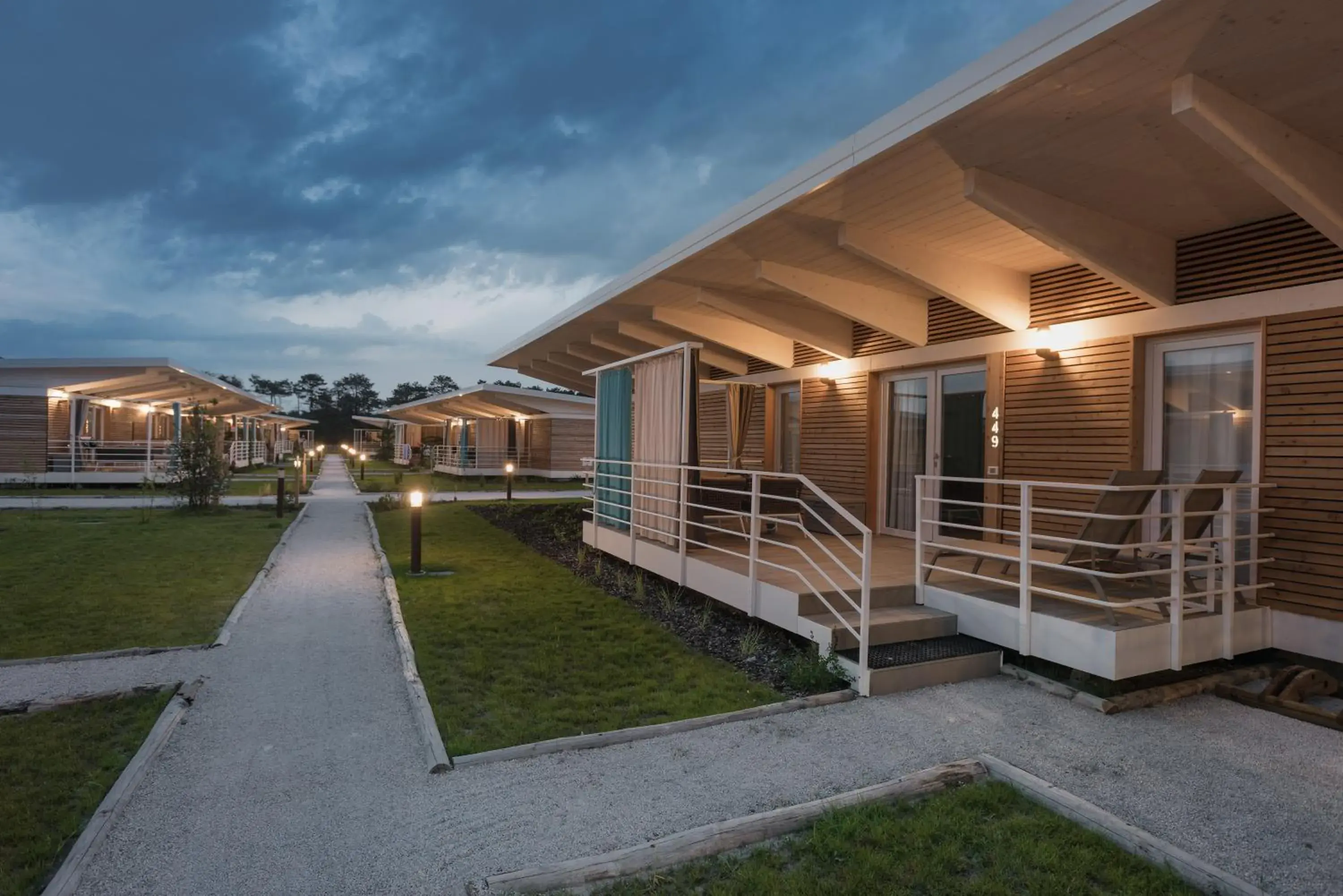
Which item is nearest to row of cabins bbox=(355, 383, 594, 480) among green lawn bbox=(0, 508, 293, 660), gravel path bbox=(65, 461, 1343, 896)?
green lawn bbox=(0, 508, 293, 660)

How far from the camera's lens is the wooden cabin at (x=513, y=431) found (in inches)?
1069

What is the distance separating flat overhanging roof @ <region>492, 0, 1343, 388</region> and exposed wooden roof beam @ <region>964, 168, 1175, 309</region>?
0.04ft

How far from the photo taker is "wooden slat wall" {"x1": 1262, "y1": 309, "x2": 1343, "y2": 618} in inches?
194

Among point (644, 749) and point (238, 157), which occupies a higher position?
point (238, 157)

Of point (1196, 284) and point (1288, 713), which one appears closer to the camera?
point (1288, 713)

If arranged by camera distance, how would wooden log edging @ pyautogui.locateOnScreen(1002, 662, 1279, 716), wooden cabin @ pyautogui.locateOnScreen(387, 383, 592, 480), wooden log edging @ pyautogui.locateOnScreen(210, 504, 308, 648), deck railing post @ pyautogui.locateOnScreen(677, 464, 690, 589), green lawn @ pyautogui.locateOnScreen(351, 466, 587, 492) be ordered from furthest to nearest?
wooden cabin @ pyautogui.locateOnScreen(387, 383, 592, 480)
green lawn @ pyautogui.locateOnScreen(351, 466, 587, 492)
deck railing post @ pyautogui.locateOnScreen(677, 464, 690, 589)
wooden log edging @ pyautogui.locateOnScreen(210, 504, 308, 648)
wooden log edging @ pyautogui.locateOnScreen(1002, 662, 1279, 716)

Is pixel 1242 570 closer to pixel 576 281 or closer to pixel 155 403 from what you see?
pixel 155 403

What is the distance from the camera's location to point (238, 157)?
3859 cm

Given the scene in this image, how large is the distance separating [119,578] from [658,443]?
6.06 m

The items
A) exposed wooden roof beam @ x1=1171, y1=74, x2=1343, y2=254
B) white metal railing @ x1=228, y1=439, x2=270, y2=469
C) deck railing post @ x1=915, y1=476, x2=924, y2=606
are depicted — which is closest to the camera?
exposed wooden roof beam @ x1=1171, y1=74, x2=1343, y2=254

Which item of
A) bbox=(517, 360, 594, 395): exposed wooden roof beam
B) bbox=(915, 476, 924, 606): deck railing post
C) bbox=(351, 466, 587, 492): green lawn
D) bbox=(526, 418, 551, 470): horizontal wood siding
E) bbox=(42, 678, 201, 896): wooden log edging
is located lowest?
bbox=(42, 678, 201, 896): wooden log edging

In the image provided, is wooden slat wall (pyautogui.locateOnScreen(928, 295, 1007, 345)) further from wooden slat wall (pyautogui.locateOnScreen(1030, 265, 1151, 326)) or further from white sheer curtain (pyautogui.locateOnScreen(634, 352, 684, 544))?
white sheer curtain (pyautogui.locateOnScreen(634, 352, 684, 544))

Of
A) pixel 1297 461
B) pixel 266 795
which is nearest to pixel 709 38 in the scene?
pixel 1297 461

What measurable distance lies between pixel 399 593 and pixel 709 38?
126ft
